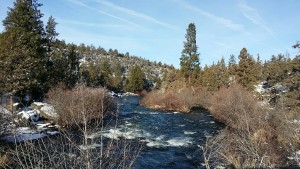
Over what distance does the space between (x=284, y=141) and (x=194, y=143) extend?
6192 mm

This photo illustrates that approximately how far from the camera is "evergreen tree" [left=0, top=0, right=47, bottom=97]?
27.3m

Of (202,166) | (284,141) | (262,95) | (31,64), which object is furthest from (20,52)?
(262,95)

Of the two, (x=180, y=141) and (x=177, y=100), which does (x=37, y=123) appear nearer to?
(x=180, y=141)

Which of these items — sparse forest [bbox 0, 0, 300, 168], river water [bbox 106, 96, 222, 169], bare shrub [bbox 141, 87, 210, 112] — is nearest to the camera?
sparse forest [bbox 0, 0, 300, 168]

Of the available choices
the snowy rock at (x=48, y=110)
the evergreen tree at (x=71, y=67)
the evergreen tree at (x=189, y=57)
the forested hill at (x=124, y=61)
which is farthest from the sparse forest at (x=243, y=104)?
the forested hill at (x=124, y=61)

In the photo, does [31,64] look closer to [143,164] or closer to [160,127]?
[160,127]

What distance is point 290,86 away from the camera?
27.3 m

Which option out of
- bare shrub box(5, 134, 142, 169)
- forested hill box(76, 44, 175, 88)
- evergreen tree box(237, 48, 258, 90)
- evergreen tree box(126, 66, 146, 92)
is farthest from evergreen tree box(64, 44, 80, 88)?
forested hill box(76, 44, 175, 88)

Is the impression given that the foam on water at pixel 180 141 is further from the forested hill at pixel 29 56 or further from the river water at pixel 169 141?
the forested hill at pixel 29 56

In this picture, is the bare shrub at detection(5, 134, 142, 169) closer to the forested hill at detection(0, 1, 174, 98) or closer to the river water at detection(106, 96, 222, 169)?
the river water at detection(106, 96, 222, 169)

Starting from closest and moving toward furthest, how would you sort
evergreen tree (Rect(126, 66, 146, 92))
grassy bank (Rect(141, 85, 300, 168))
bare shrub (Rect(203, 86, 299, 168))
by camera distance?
bare shrub (Rect(203, 86, 299, 168)) → grassy bank (Rect(141, 85, 300, 168)) → evergreen tree (Rect(126, 66, 146, 92))

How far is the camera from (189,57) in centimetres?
6631

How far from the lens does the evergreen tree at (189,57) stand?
6550cm

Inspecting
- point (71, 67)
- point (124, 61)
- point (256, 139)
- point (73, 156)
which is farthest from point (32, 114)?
→ point (124, 61)
